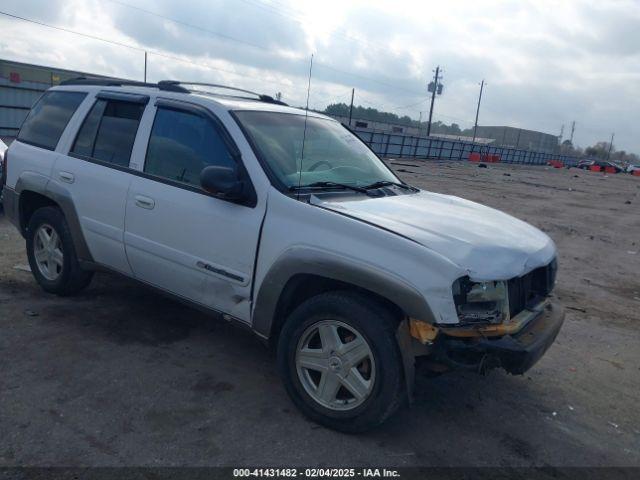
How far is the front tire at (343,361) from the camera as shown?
3074mm

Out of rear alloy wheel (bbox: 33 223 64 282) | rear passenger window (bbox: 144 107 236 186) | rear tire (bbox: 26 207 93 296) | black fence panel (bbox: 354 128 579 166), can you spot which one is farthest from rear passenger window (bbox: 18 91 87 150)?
black fence panel (bbox: 354 128 579 166)

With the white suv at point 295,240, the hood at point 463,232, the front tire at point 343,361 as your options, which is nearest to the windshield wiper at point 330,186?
the white suv at point 295,240

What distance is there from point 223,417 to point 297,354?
583 millimetres

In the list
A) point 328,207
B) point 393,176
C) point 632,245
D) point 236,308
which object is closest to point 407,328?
point 328,207

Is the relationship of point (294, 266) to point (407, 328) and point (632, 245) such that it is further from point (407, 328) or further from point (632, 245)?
point (632, 245)

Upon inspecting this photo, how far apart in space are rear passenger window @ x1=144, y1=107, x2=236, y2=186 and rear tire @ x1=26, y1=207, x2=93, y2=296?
1280 mm

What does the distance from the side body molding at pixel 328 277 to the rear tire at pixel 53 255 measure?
2.23 meters

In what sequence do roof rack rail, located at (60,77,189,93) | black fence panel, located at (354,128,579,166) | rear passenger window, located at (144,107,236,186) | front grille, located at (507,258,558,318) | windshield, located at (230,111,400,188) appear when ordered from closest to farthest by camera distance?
1. front grille, located at (507,258,558,318)
2. windshield, located at (230,111,400,188)
3. rear passenger window, located at (144,107,236,186)
4. roof rack rail, located at (60,77,189,93)
5. black fence panel, located at (354,128,579,166)

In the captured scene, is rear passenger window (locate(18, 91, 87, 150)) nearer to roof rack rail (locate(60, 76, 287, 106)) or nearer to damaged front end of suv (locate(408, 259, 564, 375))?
roof rack rail (locate(60, 76, 287, 106))

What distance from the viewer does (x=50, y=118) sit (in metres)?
5.20

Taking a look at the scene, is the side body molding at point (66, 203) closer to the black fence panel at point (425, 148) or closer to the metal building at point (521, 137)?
the black fence panel at point (425, 148)

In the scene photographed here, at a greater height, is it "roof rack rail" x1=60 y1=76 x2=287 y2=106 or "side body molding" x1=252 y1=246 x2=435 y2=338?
"roof rack rail" x1=60 y1=76 x2=287 y2=106

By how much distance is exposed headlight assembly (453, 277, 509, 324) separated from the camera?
2955 millimetres

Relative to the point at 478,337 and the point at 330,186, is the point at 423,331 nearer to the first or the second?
the point at 478,337
